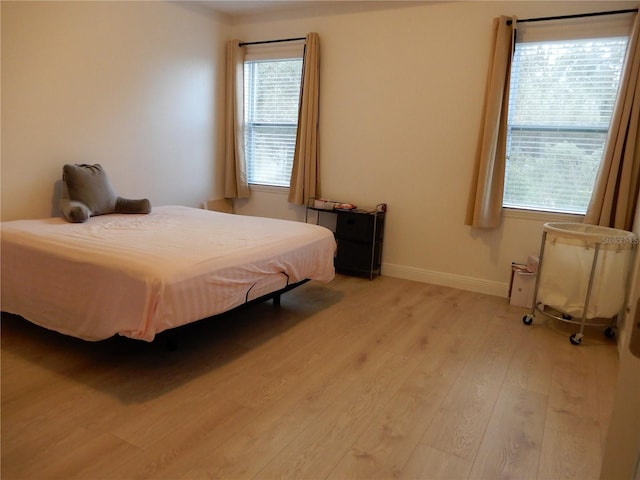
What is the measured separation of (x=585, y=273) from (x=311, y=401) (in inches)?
80.3

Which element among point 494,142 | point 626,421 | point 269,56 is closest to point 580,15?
point 494,142

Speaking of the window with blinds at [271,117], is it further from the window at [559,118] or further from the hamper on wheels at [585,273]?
the hamper on wheels at [585,273]

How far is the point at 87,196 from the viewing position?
3246 mm

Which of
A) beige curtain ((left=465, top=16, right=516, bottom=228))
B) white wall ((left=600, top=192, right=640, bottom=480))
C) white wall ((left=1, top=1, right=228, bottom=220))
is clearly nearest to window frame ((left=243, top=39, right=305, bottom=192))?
white wall ((left=1, top=1, right=228, bottom=220))

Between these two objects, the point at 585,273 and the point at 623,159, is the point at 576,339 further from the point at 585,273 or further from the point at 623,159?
the point at 623,159

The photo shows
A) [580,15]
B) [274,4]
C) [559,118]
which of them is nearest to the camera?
[580,15]

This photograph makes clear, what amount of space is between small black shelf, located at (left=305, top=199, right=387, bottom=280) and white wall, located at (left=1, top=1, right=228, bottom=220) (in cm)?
164

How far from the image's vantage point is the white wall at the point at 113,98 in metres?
3.10

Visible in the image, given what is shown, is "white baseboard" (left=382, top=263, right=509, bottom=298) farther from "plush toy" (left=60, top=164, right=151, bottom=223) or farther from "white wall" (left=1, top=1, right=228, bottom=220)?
"plush toy" (left=60, top=164, right=151, bottom=223)

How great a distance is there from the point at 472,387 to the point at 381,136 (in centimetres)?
259

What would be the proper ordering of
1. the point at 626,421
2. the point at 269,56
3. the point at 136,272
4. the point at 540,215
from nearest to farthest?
the point at 626,421 → the point at 136,272 → the point at 540,215 → the point at 269,56

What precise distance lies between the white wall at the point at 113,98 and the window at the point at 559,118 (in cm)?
304

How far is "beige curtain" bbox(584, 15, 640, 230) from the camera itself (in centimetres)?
300

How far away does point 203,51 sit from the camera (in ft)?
14.7
